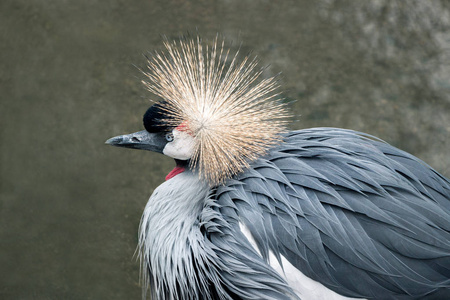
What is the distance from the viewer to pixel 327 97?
1879 mm

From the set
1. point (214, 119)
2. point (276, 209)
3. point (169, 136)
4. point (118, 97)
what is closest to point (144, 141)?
point (169, 136)

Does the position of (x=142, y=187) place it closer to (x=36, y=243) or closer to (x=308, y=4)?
(x=36, y=243)

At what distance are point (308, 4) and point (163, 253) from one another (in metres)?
1.14

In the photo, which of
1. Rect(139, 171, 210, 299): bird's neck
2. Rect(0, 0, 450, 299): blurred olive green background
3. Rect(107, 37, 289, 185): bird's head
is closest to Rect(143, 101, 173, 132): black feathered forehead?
Rect(107, 37, 289, 185): bird's head

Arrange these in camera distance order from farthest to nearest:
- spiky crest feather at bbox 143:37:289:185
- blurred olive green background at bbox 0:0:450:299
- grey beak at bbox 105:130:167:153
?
1. blurred olive green background at bbox 0:0:450:299
2. grey beak at bbox 105:130:167:153
3. spiky crest feather at bbox 143:37:289:185

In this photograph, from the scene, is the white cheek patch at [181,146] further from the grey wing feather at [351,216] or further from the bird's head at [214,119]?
the grey wing feather at [351,216]

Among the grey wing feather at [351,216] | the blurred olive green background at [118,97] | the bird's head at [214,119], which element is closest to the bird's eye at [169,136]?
the bird's head at [214,119]

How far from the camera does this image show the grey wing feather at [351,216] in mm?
990

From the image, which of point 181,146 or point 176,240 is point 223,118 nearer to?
point 181,146

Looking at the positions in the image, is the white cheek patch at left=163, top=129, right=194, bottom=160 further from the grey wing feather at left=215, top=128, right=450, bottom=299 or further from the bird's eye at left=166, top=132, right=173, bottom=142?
the grey wing feather at left=215, top=128, right=450, bottom=299

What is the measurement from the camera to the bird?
998mm

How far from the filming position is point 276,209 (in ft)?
3.47

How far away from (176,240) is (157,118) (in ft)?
0.92

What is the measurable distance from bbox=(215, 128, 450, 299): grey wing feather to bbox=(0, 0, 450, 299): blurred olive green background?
0.77m
